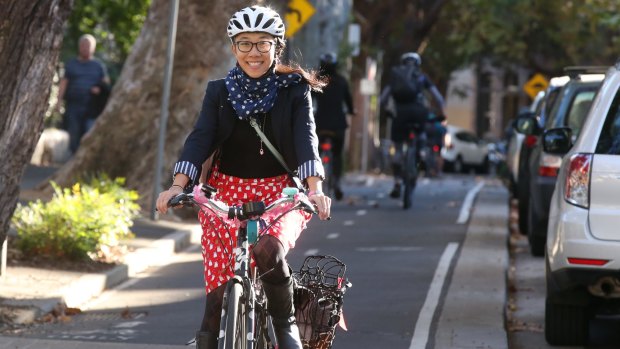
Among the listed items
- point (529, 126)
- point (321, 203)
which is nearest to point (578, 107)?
point (529, 126)

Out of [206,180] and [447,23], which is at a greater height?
[447,23]

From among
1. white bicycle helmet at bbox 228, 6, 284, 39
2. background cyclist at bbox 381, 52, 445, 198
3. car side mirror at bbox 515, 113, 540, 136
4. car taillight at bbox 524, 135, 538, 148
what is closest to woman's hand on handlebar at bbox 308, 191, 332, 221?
white bicycle helmet at bbox 228, 6, 284, 39

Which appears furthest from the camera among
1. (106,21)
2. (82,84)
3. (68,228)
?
(106,21)

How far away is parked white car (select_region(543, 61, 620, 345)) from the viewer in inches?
348

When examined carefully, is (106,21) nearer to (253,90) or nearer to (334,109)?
(334,109)

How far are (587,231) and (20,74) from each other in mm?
3473

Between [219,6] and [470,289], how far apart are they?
710 centimetres

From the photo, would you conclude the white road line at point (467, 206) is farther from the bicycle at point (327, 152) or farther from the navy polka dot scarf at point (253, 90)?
the navy polka dot scarf at point (253, 90)

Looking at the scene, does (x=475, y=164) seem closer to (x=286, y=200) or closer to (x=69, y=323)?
(x=69, y=323)

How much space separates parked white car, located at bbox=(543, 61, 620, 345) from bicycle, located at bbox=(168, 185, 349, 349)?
2902mm

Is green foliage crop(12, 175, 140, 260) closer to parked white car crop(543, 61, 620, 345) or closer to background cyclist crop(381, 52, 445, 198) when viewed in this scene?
parked white car crop(543, 61, 620, 345)

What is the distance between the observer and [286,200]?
632 centimetres

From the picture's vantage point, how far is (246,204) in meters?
6.25

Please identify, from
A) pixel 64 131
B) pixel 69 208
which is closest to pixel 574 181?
pixel 69 208
